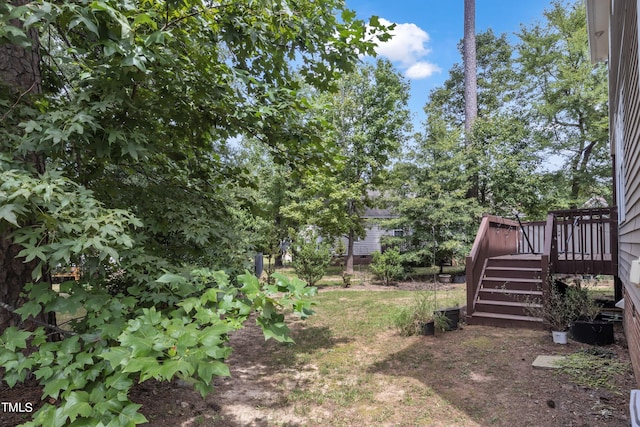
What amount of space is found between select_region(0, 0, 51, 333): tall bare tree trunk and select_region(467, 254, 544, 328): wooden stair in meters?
6.32

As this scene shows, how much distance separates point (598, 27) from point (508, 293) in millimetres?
4613

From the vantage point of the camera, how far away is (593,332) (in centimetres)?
496

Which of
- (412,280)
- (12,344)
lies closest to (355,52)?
(12,344)

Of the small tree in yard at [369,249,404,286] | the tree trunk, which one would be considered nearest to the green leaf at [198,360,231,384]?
the small tree in yard at [369,249,404,286]

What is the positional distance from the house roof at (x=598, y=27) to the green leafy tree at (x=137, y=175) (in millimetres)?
3858

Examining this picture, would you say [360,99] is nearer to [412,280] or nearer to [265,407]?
[412,280]

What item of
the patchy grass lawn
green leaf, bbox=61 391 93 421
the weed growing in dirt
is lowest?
the patchy grass lawn

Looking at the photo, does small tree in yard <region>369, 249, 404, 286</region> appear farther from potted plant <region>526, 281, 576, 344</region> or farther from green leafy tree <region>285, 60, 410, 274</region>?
potted plant <region>526, 281, 576, 344</region>

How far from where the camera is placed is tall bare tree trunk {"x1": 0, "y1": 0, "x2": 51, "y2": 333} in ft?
8.95

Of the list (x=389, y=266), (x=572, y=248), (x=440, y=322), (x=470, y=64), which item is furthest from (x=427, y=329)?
(x=470, y=64)

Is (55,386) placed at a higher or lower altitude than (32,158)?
lower

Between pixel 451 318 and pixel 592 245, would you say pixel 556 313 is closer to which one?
pixel 451 318

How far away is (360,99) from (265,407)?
44.6ft

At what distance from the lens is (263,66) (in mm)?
3752
